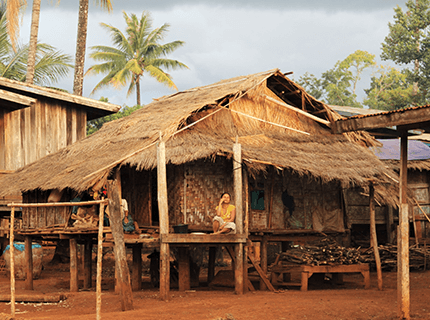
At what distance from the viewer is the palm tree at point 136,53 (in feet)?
100

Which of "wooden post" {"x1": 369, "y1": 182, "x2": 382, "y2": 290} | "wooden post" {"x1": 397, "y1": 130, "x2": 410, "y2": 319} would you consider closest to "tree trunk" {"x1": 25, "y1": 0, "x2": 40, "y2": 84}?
"wooden post" {"x1": 369, "y1": 182, "x2": 382, "y2": 290}

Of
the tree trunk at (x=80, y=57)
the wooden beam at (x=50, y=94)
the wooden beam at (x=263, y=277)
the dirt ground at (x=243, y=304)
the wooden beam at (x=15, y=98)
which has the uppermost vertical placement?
the tree trunk at (x=80, y=57)

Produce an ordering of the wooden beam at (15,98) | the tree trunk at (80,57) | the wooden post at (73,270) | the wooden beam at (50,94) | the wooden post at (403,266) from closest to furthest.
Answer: the wooden post at (403,266), the wooden post at (73,270), the wooden beam at (15,98), the wooden beam at (50,94), the tree trunk at (80,57)

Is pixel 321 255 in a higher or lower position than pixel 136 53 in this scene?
lower

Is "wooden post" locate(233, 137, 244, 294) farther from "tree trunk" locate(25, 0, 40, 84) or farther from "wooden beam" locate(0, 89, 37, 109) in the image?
"tree trunk" locate(25, 0, 40, 84)

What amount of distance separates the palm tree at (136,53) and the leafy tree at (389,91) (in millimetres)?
11134

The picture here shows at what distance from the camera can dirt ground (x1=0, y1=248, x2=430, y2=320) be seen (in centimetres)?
912

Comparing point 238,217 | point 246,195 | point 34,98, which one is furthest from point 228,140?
point 34,98

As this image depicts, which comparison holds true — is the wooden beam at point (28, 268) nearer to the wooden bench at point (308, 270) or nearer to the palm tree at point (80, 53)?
the wooden bench at point (308, 270)

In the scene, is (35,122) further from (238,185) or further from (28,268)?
(238,185)

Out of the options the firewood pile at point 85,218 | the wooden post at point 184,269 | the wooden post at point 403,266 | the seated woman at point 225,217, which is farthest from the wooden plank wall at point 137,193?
the wooden post at point 403,266

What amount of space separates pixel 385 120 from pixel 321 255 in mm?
5050

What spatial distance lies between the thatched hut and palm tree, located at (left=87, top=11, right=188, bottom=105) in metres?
15.7

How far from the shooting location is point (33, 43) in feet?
69.7
